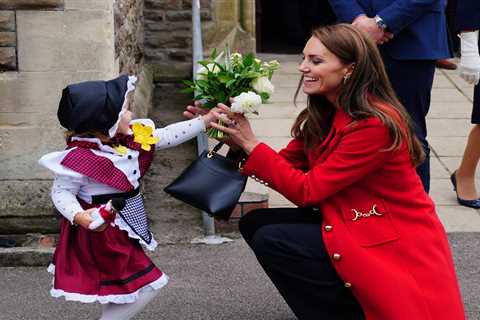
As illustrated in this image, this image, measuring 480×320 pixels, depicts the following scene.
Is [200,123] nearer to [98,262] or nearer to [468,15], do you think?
[98,262]

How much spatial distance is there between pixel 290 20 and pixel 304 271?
8005 mm

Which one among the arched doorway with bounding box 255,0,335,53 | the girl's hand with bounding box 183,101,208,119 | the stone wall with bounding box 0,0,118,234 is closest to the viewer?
the girl's hand with bounding box 183,101,208,119

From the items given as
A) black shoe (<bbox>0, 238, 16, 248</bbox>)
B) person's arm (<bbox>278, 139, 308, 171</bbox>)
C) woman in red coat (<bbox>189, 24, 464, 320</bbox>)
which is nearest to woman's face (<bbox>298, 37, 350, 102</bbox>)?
woman in red coat (<bbox>189, 24, 464, 320</bbox>)

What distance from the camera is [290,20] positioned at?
11.8 metres

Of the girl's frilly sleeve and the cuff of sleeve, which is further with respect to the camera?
the cuff of sleeve

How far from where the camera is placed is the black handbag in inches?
161

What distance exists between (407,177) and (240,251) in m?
1.76

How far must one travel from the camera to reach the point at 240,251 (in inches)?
217

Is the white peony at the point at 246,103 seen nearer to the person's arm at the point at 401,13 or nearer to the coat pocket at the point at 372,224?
the coat pocket at the point at 372,224

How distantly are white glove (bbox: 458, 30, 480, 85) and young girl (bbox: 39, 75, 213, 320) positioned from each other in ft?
7.42

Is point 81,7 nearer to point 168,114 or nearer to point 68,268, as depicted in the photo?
point 68,268

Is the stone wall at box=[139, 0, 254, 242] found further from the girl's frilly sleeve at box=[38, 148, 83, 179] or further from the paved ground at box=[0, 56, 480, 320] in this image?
the girl's frilly sleeve at box=[38, 148, 83, 179]

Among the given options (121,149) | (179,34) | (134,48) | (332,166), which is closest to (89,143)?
(121,149)

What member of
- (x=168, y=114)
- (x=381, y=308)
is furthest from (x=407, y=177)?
(x=168, y=114)
